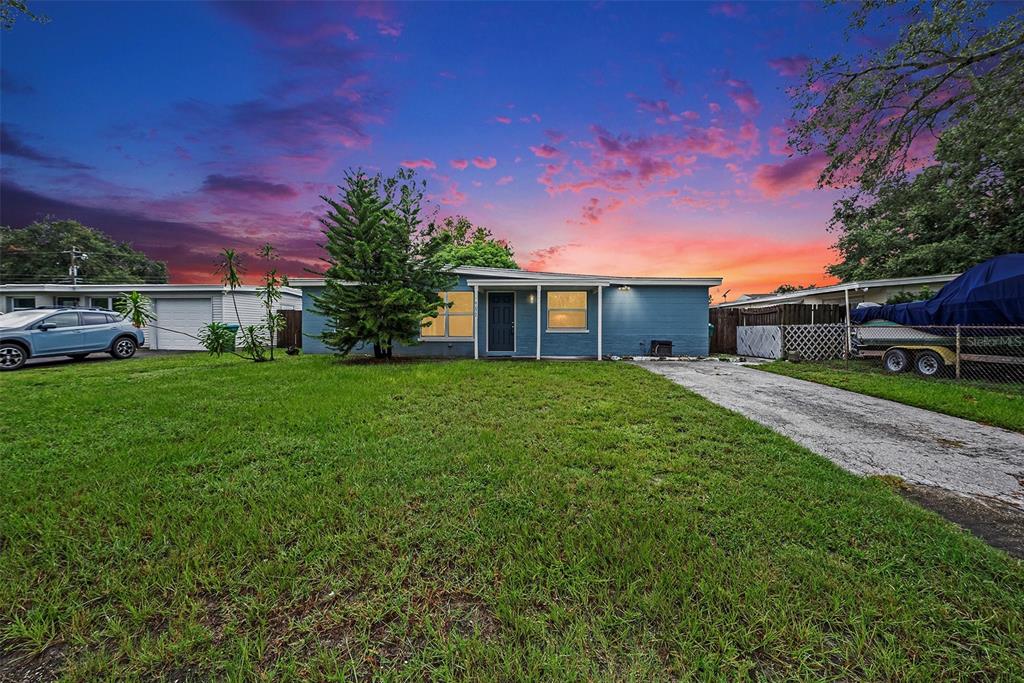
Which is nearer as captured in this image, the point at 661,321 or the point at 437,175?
the point at 661,321

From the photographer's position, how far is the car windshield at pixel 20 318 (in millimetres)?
9150

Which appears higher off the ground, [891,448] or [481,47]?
[481,47]

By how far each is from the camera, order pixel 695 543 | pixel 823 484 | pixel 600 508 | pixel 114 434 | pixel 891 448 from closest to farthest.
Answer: pixel 695 543 < pixel 600 508 < pixel 823 484 < pixel 891 448 < pixel 114 434

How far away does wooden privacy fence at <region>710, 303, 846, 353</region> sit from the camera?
1205 centimetres

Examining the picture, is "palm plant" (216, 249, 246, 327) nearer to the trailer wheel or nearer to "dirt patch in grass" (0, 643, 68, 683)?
"dirt patch in grass" (0, 643, 68, 683)

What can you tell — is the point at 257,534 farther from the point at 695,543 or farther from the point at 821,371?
the point at 821,371

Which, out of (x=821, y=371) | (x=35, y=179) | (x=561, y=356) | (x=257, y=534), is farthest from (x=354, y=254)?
(x=35, y=179)

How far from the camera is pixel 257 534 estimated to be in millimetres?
2152

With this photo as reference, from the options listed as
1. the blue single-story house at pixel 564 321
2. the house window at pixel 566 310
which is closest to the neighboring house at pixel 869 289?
the blue single-story house at pixel 564 321

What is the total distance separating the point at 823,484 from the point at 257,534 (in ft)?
13.0

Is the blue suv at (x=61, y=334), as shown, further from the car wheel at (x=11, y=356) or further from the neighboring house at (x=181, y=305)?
Answer: the neighboring house at (x=181, y=305)

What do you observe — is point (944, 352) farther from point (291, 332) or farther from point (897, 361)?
point (291, 332)

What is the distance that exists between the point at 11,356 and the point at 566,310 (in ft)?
47.2

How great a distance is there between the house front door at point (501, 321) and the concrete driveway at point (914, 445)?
6.17 metres
